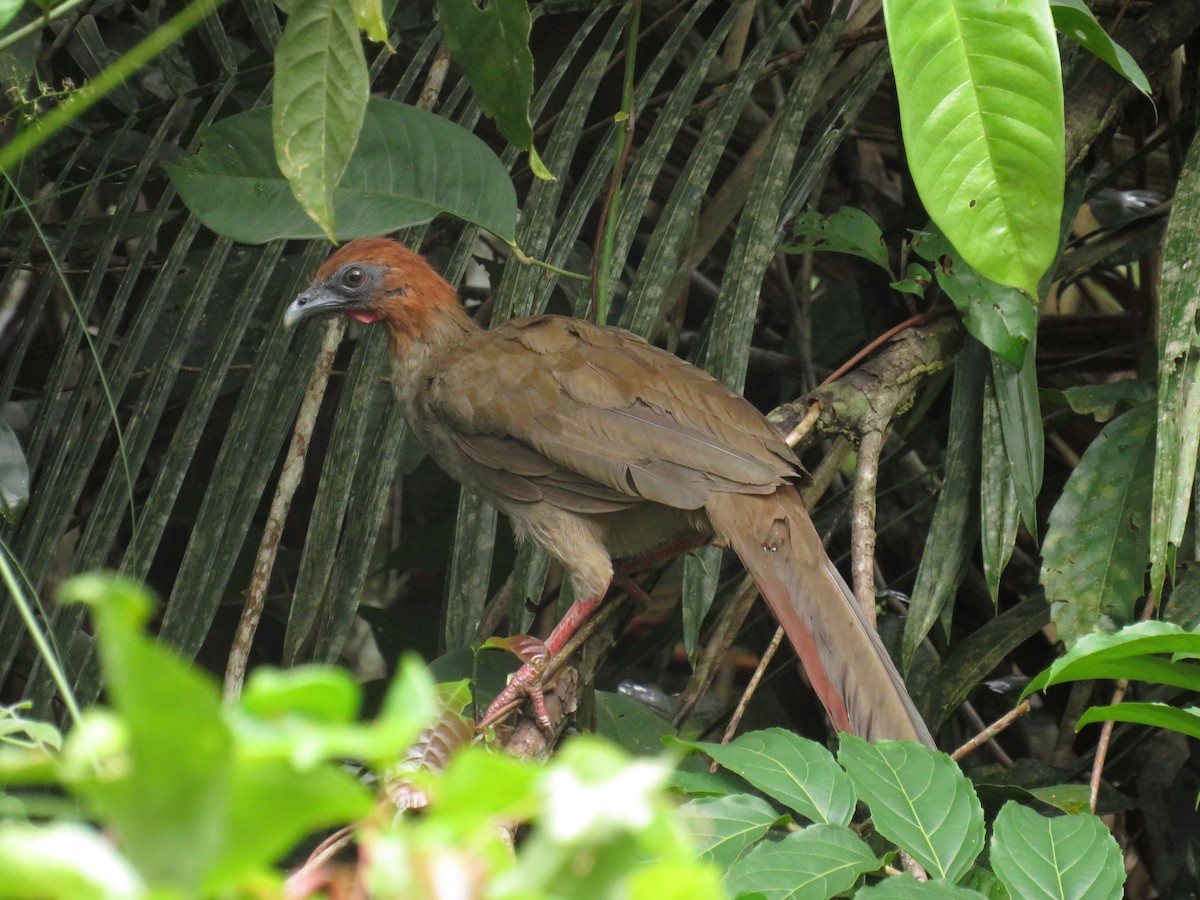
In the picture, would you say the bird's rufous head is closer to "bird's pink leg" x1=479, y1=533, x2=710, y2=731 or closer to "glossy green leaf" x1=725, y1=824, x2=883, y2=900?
"bird's pink leg" x1=479, y1=533, x2=710, y2=731

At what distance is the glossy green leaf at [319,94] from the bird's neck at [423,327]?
1.96 meters

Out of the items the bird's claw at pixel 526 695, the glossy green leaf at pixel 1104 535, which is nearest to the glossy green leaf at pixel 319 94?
the bird's claw at pixel 526 695

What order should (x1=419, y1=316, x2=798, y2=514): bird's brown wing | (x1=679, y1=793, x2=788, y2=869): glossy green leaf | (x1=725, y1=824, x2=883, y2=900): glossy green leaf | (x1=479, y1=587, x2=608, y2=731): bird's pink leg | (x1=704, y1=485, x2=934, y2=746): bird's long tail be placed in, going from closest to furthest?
1. (x1=725, y1=824, x2=883, y2=900): glossy green leaf
2. (x1=679, y1=793, x2=788, y2=869): glossy green leaf
3. (x1=704, y1=485, x2=934, y2=746): bird's long tail
4. (x1=479, y1=587, x2=608, y2=731): bird's pink leg
5. (x1=419, y1=316, x2=798, y2=514): bird's brown wing

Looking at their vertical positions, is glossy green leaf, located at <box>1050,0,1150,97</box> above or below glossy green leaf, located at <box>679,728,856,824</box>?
above

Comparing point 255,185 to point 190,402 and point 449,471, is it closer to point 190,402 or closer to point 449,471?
point 190,402

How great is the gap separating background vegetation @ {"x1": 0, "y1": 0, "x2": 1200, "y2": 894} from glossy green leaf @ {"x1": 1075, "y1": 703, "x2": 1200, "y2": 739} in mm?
615

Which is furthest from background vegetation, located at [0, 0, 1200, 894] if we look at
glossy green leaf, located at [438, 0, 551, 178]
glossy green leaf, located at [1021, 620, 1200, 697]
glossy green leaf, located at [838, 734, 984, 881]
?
glossy green leaf, located at [838, 734, 984, 881]

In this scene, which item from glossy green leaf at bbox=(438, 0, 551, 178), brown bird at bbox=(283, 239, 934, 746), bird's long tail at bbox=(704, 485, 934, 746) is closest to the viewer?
glossy green leaf at bbox=(438, 0, 551, 178)

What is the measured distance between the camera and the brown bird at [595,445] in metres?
2.93

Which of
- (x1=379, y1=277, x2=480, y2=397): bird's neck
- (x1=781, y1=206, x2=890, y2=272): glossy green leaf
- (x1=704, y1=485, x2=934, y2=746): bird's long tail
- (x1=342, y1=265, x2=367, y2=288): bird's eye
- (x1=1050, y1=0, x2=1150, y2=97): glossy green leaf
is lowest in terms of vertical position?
(x1=704, y1=485, x2=934, y2=746): bird's long tail

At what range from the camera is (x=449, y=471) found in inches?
138

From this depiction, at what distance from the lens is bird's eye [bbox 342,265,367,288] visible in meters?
3.64

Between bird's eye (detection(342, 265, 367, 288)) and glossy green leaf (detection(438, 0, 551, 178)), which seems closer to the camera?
glossy green leaf (detection(438, 0, 551, 178))

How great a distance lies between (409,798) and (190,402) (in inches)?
Answer: 53.8
